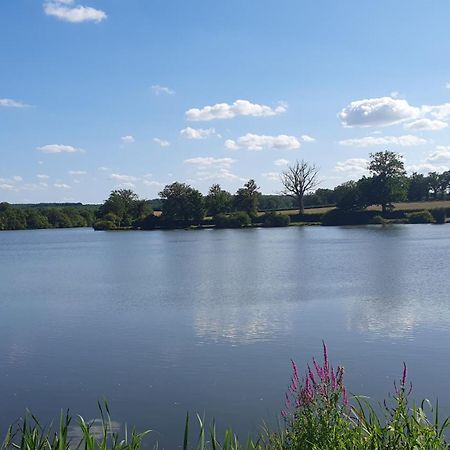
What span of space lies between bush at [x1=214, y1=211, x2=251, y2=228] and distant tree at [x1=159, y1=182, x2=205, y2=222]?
3.62m

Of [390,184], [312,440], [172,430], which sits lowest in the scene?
[172,430]

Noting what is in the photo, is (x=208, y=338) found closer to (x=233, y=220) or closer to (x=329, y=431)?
(x=329, y=431)

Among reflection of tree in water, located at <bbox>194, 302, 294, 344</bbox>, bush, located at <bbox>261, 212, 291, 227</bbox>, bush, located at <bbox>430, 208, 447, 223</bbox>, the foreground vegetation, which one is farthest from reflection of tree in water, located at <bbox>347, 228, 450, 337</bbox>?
bush, located at <bbox>261, 212, 291, 227</bbox>

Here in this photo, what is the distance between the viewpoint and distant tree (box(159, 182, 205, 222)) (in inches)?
3910

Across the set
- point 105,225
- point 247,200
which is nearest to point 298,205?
point 247,200

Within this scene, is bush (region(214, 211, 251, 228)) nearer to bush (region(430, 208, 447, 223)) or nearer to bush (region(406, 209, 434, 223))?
bush (region(406, 209, 434, 223))

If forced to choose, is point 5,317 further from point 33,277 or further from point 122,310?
point 33,277

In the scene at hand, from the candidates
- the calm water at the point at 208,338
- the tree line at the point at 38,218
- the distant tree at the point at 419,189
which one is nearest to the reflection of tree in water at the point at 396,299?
the calm water at the point at 208,338

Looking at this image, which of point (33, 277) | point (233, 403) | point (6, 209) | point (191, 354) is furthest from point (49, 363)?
point (6, 209)

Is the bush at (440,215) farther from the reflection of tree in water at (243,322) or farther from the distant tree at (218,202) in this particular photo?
the reflection of tree in water at (243,322)

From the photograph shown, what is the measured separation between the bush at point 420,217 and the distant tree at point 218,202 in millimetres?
28743

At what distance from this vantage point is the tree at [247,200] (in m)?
99.2

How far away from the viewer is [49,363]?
1210cm

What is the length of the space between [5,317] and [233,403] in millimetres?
11224
